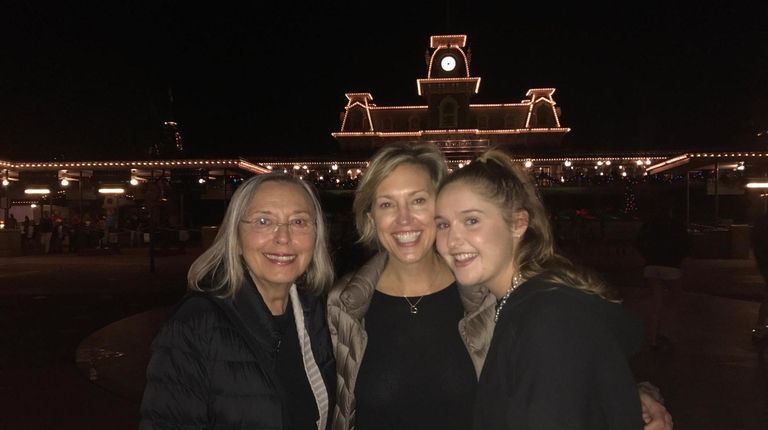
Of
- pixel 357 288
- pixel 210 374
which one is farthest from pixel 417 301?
pixel 210 374

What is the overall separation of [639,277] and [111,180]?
22314 mm

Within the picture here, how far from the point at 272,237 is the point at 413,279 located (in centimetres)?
81

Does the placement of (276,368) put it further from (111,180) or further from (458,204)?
(111,180)

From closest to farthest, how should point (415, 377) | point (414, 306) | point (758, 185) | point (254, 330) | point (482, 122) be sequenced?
point (254, 330) → point (415, 377) → point (414, 306) → point (758, 185) → point (482, 122)

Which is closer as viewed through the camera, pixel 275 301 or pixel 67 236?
pixel 275 301

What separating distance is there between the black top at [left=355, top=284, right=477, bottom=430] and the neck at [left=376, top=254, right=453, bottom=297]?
170mm

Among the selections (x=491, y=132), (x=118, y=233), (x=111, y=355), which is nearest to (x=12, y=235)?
(x=118, y=233)

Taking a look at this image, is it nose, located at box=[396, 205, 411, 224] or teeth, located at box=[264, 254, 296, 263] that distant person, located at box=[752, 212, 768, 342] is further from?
teeth, located at box=[264, 254, 296, 263]

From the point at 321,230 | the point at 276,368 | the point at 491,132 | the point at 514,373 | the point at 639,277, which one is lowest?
the point at 639,277

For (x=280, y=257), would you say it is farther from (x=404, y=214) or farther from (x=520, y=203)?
(x=520, y=203)

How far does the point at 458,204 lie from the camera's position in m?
2.01

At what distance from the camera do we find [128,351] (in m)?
7.51

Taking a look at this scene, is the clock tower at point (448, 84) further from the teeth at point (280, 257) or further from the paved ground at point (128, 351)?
the teeth at point (280, 257)

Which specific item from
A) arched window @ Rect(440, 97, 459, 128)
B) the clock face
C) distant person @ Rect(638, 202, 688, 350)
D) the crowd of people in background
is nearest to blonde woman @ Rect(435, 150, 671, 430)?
distant person @ Rect(638, 202, 688, 350)
